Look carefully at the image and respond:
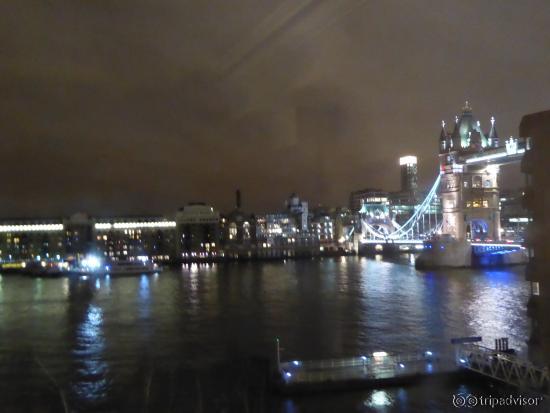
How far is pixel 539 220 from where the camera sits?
5.65 metres

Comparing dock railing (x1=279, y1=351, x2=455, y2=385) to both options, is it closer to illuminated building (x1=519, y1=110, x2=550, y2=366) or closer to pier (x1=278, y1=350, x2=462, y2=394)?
pier (x1=278, y1=350, x2=462, y2=394)

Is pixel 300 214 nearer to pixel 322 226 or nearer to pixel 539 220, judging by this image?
pixel 322 226

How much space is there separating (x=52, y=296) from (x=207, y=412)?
13.6 m

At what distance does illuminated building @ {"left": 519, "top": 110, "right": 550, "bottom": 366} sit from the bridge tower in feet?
73.3

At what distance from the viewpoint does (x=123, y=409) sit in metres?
6.09

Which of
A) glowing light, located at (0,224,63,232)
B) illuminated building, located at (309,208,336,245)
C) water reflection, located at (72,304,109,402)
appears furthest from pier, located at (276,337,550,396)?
illuminated building, located at (309,208,336,245)

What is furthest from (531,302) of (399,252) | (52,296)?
(399,252)

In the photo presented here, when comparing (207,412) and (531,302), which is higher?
(531,302)

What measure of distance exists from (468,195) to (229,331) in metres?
20.5

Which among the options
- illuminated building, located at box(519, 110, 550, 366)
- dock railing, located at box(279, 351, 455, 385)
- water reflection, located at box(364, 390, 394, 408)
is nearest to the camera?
illuminated building, located at box(519, 110, 550, 366)

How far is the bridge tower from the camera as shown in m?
28.2

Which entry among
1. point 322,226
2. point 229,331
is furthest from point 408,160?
point 229,331

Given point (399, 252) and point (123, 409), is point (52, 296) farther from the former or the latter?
point (399, 252)

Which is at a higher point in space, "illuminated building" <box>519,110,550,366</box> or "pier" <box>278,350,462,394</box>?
"illuminated building" <box>519,110,550,366</box>
